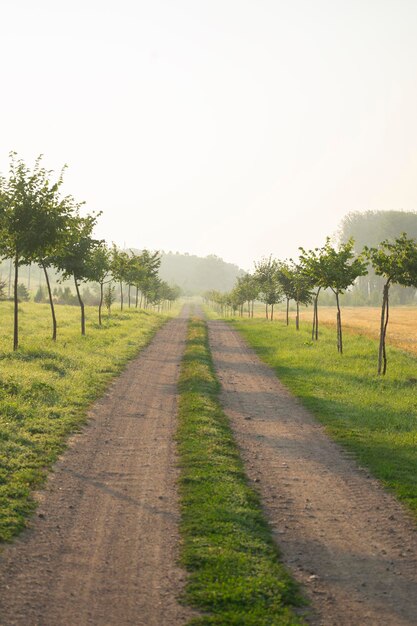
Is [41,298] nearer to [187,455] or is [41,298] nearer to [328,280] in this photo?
[328,280]

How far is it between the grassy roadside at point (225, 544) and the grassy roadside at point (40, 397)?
310 centimetres

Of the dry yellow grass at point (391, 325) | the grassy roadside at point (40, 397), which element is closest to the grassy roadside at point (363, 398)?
the grassy roadside at point (40, 397)

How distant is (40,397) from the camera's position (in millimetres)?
18594

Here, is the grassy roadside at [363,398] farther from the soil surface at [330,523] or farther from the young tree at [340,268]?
the young tree at [340,268]

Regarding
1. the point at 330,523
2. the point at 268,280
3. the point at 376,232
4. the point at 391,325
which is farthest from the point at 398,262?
the point at 376,232

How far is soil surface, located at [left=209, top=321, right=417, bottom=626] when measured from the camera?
760cm

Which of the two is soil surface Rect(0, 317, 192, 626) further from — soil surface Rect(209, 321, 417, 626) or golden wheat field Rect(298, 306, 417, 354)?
golden wheat field Rect(298, 306, 417, 354)

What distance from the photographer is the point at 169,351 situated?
117ft

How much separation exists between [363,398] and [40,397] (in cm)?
1194

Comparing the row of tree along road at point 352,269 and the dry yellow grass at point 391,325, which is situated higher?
the row of tree along road at point 352,269

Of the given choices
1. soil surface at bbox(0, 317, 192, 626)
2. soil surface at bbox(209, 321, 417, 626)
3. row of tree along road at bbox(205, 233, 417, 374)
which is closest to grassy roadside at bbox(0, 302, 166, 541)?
soil surface at bbox(0, 317, 192, 626)

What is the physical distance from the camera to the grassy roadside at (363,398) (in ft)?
45.7

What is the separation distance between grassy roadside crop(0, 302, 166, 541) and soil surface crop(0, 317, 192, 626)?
45cm

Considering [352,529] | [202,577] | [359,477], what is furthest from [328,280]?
[202,577]
